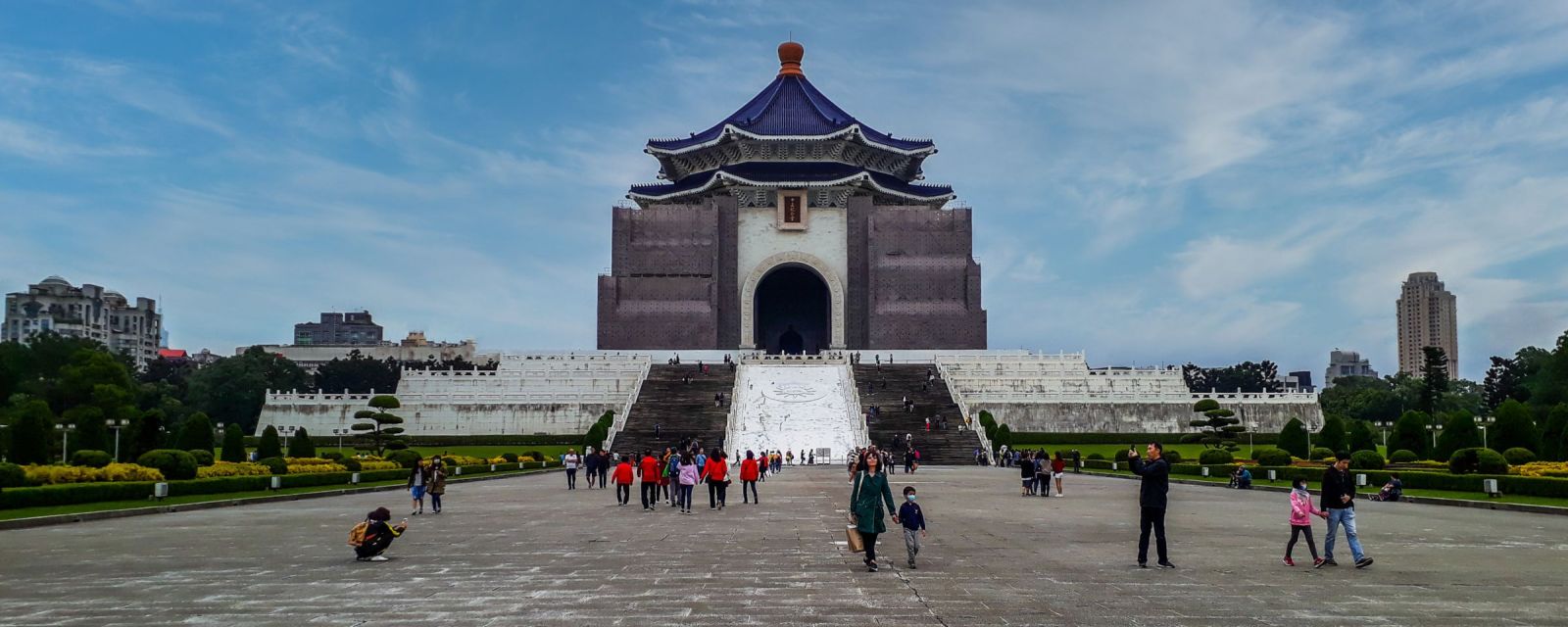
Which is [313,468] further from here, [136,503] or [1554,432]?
[1554,432]

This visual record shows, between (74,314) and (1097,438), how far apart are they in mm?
90579

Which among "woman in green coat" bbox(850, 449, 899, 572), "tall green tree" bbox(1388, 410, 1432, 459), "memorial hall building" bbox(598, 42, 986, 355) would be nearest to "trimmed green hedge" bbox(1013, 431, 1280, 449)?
"tall green tree" bbox(1388, 410, 1432, 459)

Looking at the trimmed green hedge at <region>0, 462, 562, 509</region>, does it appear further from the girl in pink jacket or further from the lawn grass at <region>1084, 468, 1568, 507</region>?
the lawn grass at <region>1084, 468, 1568, 507</region>

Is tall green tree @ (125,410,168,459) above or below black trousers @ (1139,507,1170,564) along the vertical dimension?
above

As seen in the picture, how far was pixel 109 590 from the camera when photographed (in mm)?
8750

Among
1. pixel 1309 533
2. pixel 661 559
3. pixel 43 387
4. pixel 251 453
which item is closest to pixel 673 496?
pixel 661 559

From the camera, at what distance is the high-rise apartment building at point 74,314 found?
101 meters

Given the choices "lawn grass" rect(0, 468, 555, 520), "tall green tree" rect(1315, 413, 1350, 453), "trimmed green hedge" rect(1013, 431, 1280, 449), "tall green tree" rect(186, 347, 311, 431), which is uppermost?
"tall green tree" rect(186, 347, 311, 431)

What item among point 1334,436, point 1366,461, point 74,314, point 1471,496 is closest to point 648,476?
point 1471,496

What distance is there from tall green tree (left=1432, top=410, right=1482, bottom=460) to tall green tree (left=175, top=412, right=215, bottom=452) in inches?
916

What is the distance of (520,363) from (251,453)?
57.1 ft

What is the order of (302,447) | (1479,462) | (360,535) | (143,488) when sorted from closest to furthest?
(360,535) → (143,488) → (1479,462) → (302,447)

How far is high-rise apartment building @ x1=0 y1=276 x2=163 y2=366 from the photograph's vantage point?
101 metres

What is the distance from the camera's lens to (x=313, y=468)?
2428 centimetres
